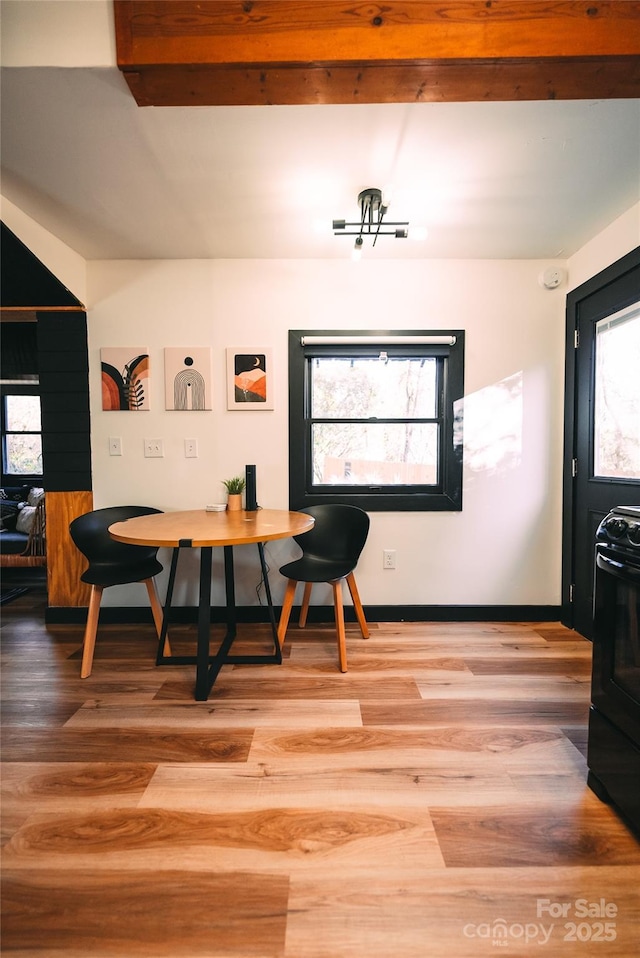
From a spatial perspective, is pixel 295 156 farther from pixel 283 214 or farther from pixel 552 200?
pixel 552 200

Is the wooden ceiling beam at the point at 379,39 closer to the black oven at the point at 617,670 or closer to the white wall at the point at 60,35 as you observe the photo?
the white wall at the point at 60,35

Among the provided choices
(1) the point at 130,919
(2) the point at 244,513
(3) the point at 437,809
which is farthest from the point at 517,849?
(2) the point at 244,513

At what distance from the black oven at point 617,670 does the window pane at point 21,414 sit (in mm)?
5450

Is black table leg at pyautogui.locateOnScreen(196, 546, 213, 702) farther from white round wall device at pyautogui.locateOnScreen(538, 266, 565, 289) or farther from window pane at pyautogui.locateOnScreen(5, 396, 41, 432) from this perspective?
window pane at pyautogui.locateOnScreen(5, 396, 41, 432)

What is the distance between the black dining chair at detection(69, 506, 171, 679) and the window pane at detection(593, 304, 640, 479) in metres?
2.74

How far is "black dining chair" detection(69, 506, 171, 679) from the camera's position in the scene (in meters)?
2.07

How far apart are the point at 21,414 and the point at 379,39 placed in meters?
5.01

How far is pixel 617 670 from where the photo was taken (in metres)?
1.26

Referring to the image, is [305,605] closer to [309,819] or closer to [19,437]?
[309,819]

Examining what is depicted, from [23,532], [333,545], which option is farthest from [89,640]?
[23,532]

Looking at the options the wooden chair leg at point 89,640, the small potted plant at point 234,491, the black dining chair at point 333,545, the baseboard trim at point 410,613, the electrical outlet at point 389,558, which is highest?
the small potted plant at point 234,491

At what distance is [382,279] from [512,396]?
1.21 metres

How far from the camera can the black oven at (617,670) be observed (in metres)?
1.17

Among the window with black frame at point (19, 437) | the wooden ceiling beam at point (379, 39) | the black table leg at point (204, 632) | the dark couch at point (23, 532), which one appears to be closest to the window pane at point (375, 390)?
the black table leg at point (204, 632)
